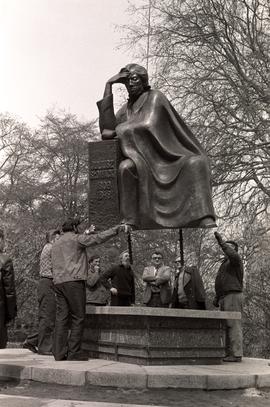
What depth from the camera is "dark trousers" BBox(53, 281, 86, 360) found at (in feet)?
23.1

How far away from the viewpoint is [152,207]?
8.09 meters

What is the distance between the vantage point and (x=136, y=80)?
27.3ft

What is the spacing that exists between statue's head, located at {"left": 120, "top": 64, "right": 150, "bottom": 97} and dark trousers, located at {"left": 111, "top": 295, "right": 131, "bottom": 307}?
2.77m

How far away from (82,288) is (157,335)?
1070 mm

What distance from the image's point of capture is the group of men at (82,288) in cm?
705

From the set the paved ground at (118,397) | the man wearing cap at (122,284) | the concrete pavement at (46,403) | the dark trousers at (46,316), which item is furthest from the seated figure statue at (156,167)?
the concrete pavement at (46,403)

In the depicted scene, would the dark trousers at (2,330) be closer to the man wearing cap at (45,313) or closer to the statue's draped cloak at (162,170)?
the man wearing cap at (45,313)

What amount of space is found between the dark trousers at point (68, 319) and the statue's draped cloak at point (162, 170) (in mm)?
1482

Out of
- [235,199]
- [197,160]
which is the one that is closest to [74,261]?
[197,160]

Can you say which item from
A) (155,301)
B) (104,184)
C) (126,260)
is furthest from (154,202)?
(155,301)

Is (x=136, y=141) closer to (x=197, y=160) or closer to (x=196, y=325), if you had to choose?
(x=197, y=160)

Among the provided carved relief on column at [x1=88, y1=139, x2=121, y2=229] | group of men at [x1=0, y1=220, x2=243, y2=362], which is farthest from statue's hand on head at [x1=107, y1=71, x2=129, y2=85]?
group of men at [x1=0, y1=220, x2=243, y2=362]

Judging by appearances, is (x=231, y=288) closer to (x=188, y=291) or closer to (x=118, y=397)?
(x=188, y=291)

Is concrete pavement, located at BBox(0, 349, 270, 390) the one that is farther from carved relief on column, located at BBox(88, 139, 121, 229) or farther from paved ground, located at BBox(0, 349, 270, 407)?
carved relief on column, located at BBox(88, 139, 121, 229)
